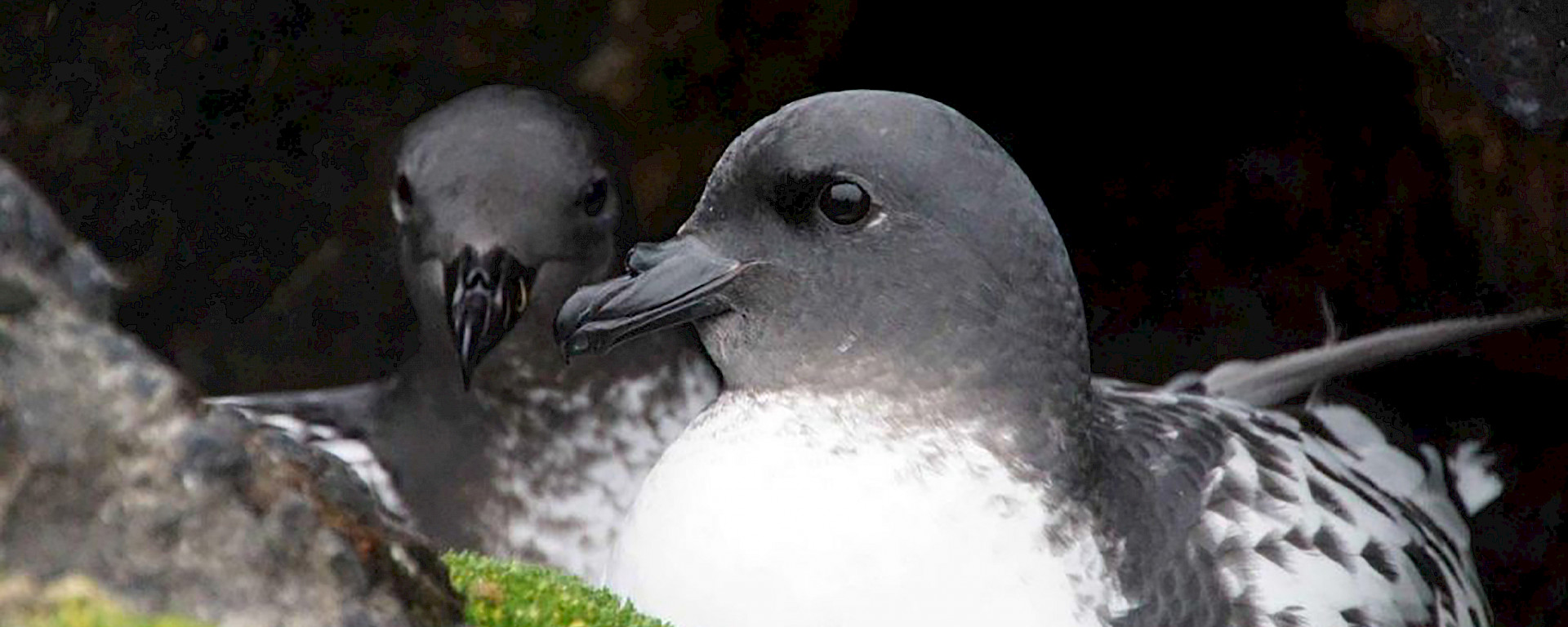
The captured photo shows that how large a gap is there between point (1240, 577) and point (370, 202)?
3.57 meters

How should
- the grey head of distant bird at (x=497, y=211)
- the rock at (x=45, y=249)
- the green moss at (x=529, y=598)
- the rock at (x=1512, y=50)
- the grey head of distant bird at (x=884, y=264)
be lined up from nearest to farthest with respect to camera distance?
the rock at (x=45, y=249) → the green moss at (x=529, y=598) → the grey head of distant bird at (x=884, y=264) → the rock at (x=1512, y=50) → the grey head of distant bird at (x=497, y=211)

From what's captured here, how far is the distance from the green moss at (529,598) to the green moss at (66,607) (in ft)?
2.04

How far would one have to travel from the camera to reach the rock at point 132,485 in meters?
2.48

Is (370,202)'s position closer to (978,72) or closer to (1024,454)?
(978,72)

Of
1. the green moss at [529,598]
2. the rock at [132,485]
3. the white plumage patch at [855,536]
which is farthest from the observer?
the white plumage patch at [855,536]

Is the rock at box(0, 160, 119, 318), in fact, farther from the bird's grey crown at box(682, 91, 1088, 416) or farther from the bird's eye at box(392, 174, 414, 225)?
the bird's eye at box(392, 174, 414, 225)

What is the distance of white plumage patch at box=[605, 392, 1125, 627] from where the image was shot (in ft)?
12.0

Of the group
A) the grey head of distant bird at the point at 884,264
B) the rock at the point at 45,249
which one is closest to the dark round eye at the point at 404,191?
the grey head of distant bird at the point at 884,264

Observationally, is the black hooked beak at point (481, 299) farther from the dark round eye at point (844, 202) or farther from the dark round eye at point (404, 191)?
the dark round eye at point (844, 202)

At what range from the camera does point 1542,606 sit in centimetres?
598

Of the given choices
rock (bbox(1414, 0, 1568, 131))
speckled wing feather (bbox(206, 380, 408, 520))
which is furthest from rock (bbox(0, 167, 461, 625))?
rock (bbox(1414, 0, 1568, 131))

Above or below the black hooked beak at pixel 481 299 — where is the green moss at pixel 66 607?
above

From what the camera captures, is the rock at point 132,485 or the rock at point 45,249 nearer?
the rock at point 132,485

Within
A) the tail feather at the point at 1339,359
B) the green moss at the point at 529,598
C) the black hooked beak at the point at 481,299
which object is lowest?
the black hooked beak at the point at 481,299
